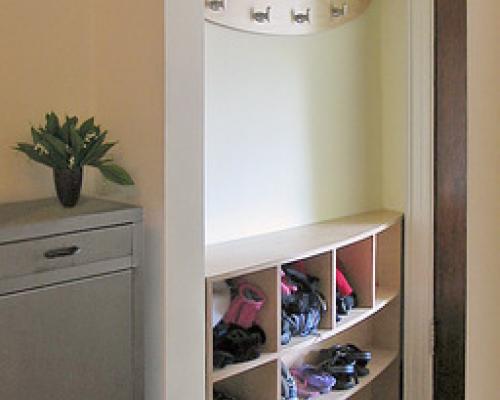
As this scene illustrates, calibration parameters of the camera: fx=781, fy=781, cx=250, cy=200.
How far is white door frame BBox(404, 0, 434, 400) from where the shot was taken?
326cm

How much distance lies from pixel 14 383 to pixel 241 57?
4.50ft

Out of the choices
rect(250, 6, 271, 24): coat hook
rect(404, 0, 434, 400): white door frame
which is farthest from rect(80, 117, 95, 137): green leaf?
rect(404, 0, 434, 400): white door frame

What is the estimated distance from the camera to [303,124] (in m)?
3.00

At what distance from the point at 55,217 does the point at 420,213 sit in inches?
72.1

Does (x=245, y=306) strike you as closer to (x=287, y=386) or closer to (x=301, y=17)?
(x=287, y=386)

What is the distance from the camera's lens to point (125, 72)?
2156mm

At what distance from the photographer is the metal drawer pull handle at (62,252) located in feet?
5.94

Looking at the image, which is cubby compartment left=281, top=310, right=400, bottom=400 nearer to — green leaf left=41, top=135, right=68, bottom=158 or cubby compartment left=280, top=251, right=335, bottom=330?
cubby compartment left=280, top=251, right=335, bottom=330

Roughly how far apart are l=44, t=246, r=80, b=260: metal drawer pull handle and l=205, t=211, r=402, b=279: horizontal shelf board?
451 millimetres

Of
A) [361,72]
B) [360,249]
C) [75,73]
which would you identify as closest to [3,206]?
[75,73]

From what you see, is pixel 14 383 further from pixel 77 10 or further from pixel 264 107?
pixel 264 107

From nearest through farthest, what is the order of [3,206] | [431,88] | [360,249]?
[3,206] → [360,249] → [431,88]

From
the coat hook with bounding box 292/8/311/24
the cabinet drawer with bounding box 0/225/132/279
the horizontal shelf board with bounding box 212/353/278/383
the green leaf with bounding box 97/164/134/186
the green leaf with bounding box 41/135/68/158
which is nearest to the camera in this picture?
the cabinet drawer with bounding box 0/225/132/279

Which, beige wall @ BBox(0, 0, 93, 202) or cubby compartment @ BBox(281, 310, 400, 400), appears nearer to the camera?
beige wall @ BBox(0, 0, 93, 202)
